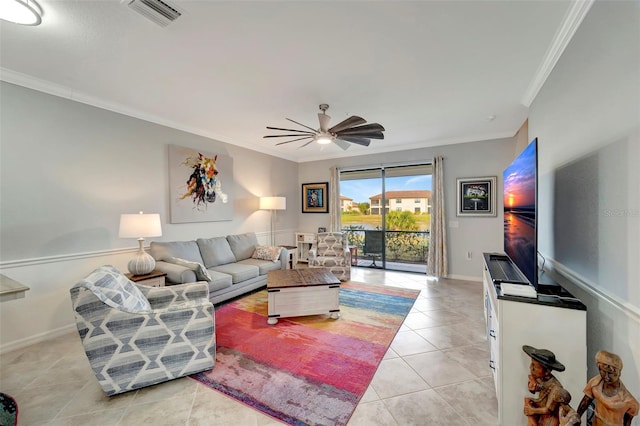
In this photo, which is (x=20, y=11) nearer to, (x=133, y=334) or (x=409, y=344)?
(x=133, y=334)

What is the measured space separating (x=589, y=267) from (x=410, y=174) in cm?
406

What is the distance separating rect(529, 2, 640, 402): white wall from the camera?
4.08ft

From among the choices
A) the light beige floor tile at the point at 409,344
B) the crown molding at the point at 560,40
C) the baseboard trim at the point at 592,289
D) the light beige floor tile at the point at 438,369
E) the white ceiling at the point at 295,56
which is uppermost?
the white ceiling at the point at 295,56

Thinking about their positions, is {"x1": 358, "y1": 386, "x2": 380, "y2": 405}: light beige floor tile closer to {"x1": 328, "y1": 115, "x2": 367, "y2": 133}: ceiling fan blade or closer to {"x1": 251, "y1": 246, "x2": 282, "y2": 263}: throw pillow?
{"x1": 328, "y1": 115, "x2": 367, "y2": 133}: ceiling fan blade

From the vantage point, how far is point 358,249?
625cm

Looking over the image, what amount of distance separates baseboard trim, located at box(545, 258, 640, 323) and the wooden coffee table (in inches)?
79.4

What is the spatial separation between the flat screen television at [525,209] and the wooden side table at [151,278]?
345cm

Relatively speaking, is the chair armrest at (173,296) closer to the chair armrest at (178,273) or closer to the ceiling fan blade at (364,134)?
the chair armrest at (178,273)

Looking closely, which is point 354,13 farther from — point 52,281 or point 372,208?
point 372,208

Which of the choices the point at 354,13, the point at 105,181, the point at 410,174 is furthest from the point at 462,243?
the point at 105,181

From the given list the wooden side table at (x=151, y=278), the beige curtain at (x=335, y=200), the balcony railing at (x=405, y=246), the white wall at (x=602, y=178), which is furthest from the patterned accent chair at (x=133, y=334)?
the beige curtain at (x=335, y=200)

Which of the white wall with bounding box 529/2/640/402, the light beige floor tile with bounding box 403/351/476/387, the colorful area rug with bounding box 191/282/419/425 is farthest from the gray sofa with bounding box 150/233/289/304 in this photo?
the white wall with bounding box 529/2/640/402

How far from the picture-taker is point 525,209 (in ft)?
6.22

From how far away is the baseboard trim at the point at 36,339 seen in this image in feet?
8.09
